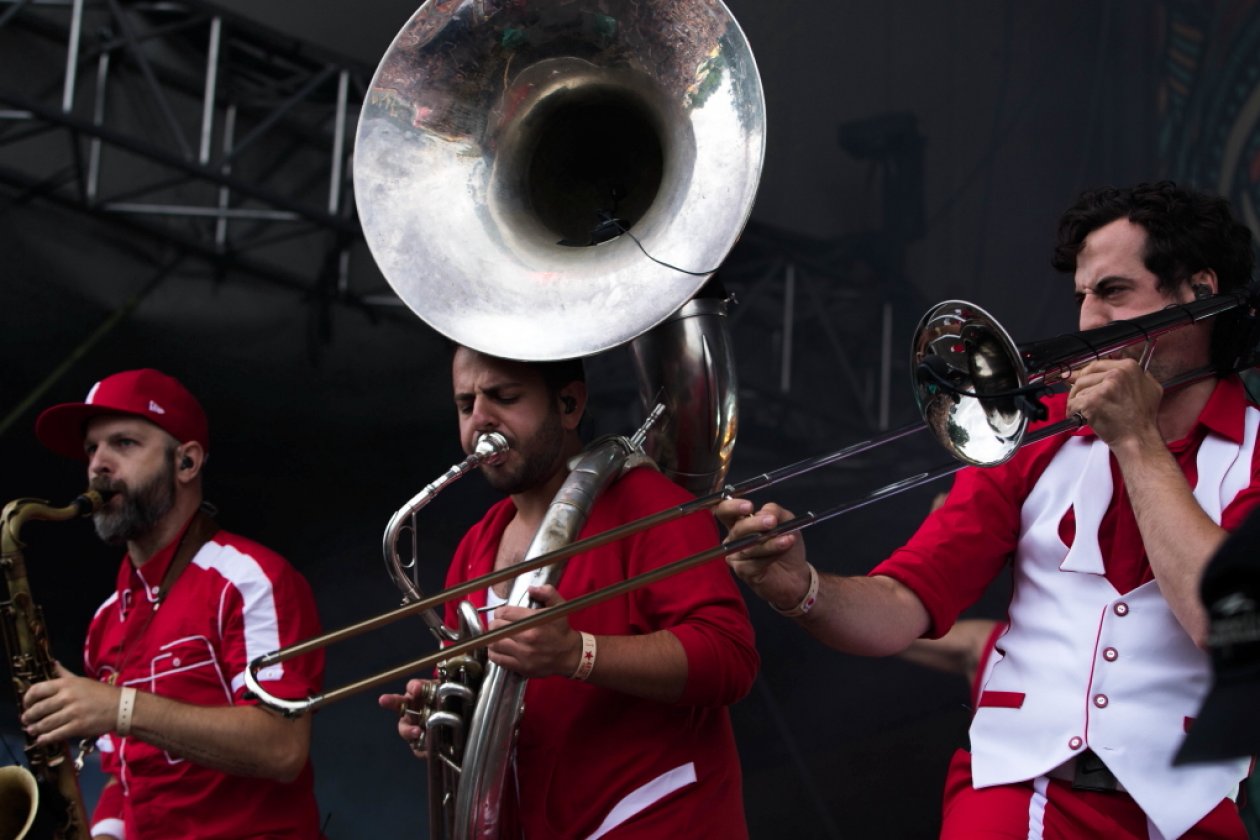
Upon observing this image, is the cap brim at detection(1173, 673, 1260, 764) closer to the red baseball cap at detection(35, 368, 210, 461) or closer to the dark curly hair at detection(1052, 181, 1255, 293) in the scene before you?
the dark curly hair at detection(1052, 181, 1255, 293)

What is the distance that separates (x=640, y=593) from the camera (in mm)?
2244

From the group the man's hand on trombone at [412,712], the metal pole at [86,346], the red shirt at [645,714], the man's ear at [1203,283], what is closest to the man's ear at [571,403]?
the red shirt at [645,714]

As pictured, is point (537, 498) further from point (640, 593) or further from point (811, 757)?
point (811, 757)

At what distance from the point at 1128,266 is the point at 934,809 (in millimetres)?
1717

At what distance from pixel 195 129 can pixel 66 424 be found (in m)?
1.26

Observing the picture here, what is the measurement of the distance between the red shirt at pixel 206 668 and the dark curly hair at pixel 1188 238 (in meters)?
1.77

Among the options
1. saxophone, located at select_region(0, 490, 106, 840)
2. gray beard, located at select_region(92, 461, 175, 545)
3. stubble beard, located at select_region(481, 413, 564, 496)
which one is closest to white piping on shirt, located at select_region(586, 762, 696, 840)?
stubble beard, located at select_region(481, 413, 564, 496)

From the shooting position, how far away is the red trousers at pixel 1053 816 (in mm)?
1710

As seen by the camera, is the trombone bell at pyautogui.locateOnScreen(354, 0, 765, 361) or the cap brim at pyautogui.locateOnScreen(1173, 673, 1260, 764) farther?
Result: the trombone bell at pyautogui.locateOnScreen(354, 0, 765, 361)

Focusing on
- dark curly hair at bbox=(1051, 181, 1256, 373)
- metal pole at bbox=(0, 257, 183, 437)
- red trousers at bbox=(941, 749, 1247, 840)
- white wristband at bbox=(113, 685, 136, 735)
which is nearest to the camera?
red trousers at bbox=(941, 749, 1247, 840)

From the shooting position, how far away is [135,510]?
120 inches

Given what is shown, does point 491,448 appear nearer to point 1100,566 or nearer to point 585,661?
point 585,661

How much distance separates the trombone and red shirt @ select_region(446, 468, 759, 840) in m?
0.28

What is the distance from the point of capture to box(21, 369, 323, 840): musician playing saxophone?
2.61 metres
